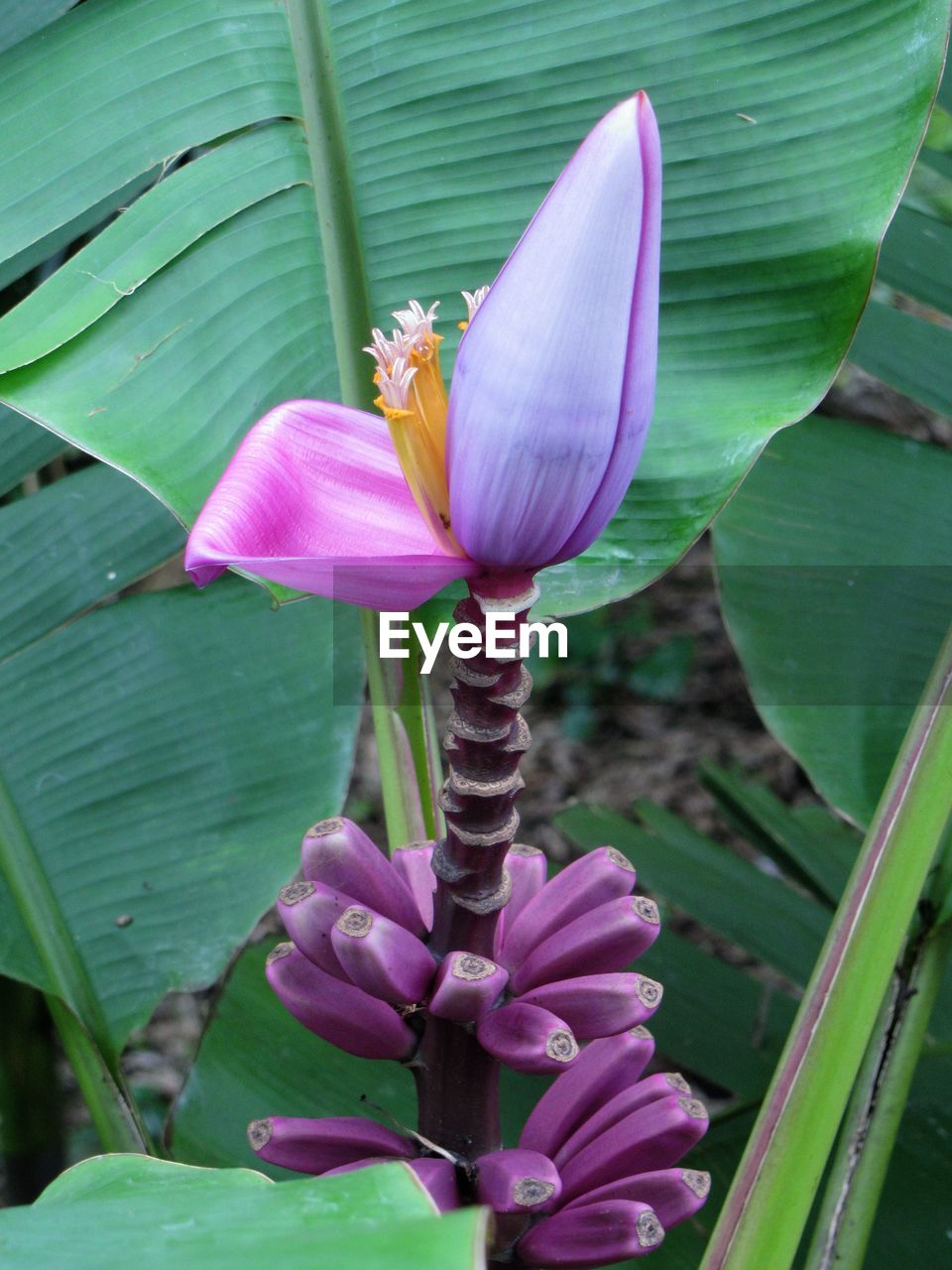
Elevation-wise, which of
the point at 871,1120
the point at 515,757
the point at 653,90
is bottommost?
the point at 871,1120

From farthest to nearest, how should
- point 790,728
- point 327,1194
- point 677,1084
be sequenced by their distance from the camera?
point 790,728
point 677,1084
point 327,1194

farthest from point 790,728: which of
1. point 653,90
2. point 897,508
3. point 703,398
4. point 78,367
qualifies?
point 78,367

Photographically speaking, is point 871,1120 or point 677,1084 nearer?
point 677,1084

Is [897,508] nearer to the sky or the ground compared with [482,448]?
nearer to the sky

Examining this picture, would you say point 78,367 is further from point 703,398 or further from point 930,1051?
point 930,1051

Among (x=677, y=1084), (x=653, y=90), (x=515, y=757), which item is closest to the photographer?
(x=515, y=757)

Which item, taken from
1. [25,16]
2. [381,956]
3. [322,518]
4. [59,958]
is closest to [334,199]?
[25,16]

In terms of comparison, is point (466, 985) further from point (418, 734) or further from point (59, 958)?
point (59, 958)
